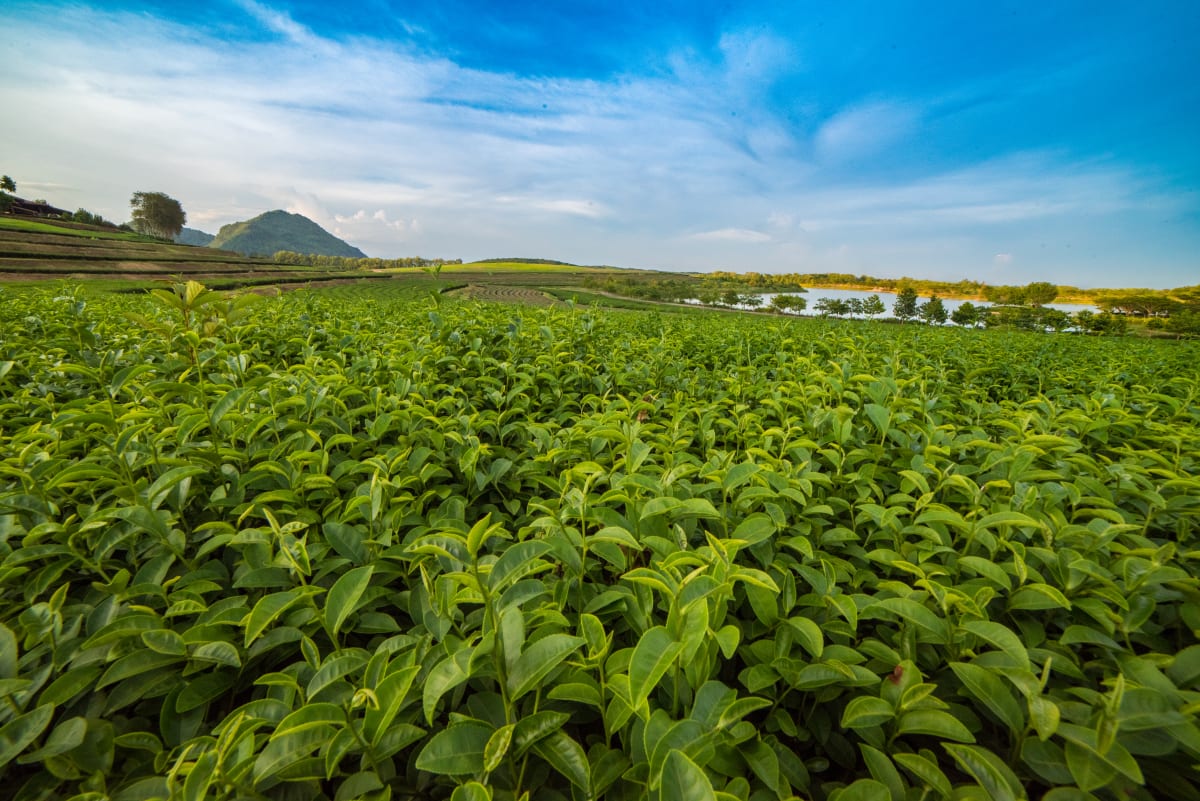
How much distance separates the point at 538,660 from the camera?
3.81 feet

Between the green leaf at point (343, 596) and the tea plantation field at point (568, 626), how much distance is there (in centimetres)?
1

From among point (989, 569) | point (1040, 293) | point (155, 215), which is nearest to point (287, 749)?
point (989, 569)

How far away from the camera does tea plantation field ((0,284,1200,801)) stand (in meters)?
1.10

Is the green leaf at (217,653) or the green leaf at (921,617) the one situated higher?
the green leaf at (921,617)

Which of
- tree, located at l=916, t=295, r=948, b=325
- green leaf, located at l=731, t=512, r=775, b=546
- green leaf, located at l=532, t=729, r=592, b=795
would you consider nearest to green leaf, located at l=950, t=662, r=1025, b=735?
green leaf, located at l=731, t=512, r=775, b=546

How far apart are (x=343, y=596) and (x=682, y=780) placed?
1064mm

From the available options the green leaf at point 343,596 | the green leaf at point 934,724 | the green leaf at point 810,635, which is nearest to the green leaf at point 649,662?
the green leaf at point 810,635

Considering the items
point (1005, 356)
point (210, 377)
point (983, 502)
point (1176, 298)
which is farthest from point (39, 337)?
point (1176, 298)

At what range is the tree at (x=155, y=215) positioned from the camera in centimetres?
11062

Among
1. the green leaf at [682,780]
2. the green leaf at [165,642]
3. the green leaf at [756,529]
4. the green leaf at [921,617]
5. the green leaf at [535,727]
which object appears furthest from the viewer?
the green leaf at [756,529]

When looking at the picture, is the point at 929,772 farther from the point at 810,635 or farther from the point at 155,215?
the point at 155,215

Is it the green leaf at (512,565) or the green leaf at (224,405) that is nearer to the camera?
the green leaf at (512,565)

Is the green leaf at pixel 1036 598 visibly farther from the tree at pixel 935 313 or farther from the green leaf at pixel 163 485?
the tree at pixel 935 313

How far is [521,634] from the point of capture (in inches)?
47.1
